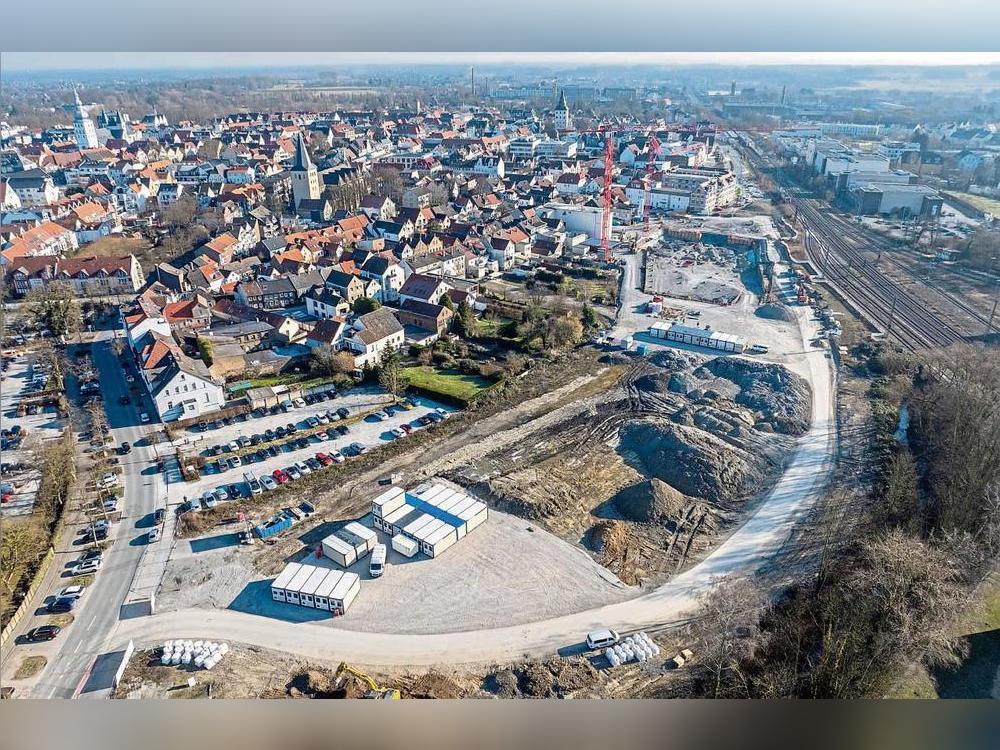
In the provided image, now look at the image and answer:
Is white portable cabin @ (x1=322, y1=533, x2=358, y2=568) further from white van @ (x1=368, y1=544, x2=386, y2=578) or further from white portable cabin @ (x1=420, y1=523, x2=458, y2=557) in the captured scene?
white portable cabin @ (x1=420, y1=523, x2=458, y2=557)

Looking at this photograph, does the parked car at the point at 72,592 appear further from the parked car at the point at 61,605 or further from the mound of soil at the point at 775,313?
the mound of soil at the point at 775,313

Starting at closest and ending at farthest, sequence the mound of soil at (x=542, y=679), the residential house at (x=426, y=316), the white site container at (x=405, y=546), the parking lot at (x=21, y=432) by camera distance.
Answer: the mound of soil at (x=542, y=679) < the white site container at (x=405, y=546) < the parking lot at (x=21, y=432) < the residential house at (x=426, y=316)

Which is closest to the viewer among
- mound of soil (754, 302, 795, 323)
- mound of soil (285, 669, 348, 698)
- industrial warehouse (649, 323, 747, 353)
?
mound of soil (285, 669, 348, 698)

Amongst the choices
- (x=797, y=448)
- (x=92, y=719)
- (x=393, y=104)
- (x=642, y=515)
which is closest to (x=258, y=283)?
(x=642, y=515)

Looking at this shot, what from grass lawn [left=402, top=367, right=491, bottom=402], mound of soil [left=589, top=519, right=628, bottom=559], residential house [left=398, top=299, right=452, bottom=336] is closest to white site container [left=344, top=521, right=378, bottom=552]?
mound of soil [left=589, top=519, right=628, bottom=559]

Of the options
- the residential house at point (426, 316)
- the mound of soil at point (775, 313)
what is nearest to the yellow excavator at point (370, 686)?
the residential house at point (426, 316)
